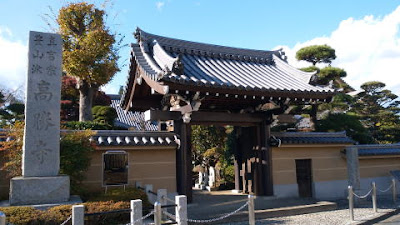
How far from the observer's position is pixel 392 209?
10.4m

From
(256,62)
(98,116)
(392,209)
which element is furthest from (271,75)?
(98,116)

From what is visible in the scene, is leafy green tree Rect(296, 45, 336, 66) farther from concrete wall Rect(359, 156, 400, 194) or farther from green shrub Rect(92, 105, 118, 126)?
green shrub Rect(92, 105, 118, 126)

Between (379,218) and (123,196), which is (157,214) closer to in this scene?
(123,196)

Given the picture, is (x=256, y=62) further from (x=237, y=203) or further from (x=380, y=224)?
(x=380, y=224)

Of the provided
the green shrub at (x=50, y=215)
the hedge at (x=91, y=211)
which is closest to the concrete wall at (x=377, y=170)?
the hedge at (x=91, y=211)

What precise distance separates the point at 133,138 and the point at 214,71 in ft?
12.5

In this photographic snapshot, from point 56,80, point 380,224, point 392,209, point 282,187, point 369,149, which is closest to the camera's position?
point 56,80

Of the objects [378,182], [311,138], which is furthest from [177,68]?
[378,182]

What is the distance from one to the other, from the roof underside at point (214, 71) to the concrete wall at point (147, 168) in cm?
228

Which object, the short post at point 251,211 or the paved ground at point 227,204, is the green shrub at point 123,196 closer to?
the paved ground at point 227,204

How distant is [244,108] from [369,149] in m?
6.22

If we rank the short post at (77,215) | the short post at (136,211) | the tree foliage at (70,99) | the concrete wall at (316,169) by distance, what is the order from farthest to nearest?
the tree foliage at (70,99) → the concrete wall at (316,169) → the short post at (136,211) → the short post at (77,215)

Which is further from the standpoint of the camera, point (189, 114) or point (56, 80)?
point (189, 114)

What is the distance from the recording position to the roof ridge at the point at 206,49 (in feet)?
39.1
